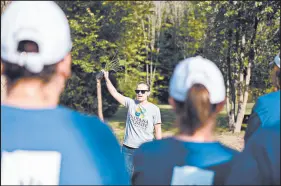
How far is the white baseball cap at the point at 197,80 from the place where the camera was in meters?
2.54

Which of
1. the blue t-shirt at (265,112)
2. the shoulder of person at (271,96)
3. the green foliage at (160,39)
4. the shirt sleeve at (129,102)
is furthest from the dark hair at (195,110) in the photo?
the green foliage at (160,39)

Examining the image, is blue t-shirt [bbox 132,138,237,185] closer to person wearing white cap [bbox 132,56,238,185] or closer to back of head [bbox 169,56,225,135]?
person wearing white cap [bbox 132,56,238,185]

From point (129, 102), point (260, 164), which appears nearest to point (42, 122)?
point (260, 164)

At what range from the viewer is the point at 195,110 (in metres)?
2.47

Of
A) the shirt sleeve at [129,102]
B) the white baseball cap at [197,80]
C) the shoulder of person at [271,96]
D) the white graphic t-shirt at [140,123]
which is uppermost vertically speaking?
the white baseball cap at [197,80]

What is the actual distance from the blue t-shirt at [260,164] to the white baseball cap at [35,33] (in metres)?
0.95

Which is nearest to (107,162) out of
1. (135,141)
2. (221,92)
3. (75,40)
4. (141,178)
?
(141,178)

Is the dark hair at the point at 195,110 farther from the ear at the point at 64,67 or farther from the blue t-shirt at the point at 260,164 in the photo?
the ear at the point at 64,67

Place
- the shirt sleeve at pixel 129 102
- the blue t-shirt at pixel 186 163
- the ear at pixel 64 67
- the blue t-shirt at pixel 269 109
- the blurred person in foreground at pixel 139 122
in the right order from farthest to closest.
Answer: the shirt sleeve at pixel 129 102 < the blurred person in foreground at pixel 139 122 < the blue t-shirt at pixel 269 109 < the blue t-shirt at pixel 186 163 < the ear at pixel 64 67

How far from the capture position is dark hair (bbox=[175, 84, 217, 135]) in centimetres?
248

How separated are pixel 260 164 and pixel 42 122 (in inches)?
39.5

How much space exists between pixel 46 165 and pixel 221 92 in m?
1.04

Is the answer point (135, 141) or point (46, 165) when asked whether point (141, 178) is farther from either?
point (135, 141)

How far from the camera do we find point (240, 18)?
17125 mm
